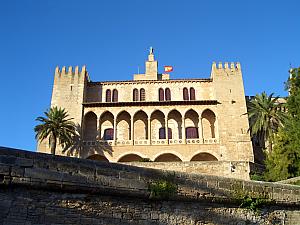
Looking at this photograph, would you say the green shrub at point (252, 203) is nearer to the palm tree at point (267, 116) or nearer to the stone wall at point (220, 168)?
the stone wall at point (220, 168)

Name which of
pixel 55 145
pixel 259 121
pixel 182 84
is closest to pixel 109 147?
pixel 55 145

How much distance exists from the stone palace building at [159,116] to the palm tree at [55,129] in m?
1.53

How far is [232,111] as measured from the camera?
4053 centimetres

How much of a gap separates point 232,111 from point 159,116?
8960mm

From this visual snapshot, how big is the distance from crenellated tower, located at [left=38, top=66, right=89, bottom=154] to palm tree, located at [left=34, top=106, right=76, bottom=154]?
2198 mm

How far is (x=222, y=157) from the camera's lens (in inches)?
1507

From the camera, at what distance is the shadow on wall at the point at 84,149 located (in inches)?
1532

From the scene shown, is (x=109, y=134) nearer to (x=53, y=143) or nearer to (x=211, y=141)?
(x=53, y=143)

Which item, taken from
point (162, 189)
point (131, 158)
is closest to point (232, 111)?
point (131, 158)

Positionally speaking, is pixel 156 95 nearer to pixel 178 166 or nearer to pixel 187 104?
pixel 187 104

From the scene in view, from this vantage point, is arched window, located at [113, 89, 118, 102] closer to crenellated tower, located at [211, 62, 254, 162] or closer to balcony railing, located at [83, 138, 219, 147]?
balcony railing, located at [83, 138, 219, 147]

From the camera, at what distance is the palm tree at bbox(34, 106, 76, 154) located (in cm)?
3662

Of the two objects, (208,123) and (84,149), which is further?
(208,123)

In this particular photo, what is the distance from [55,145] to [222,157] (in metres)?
18.8
